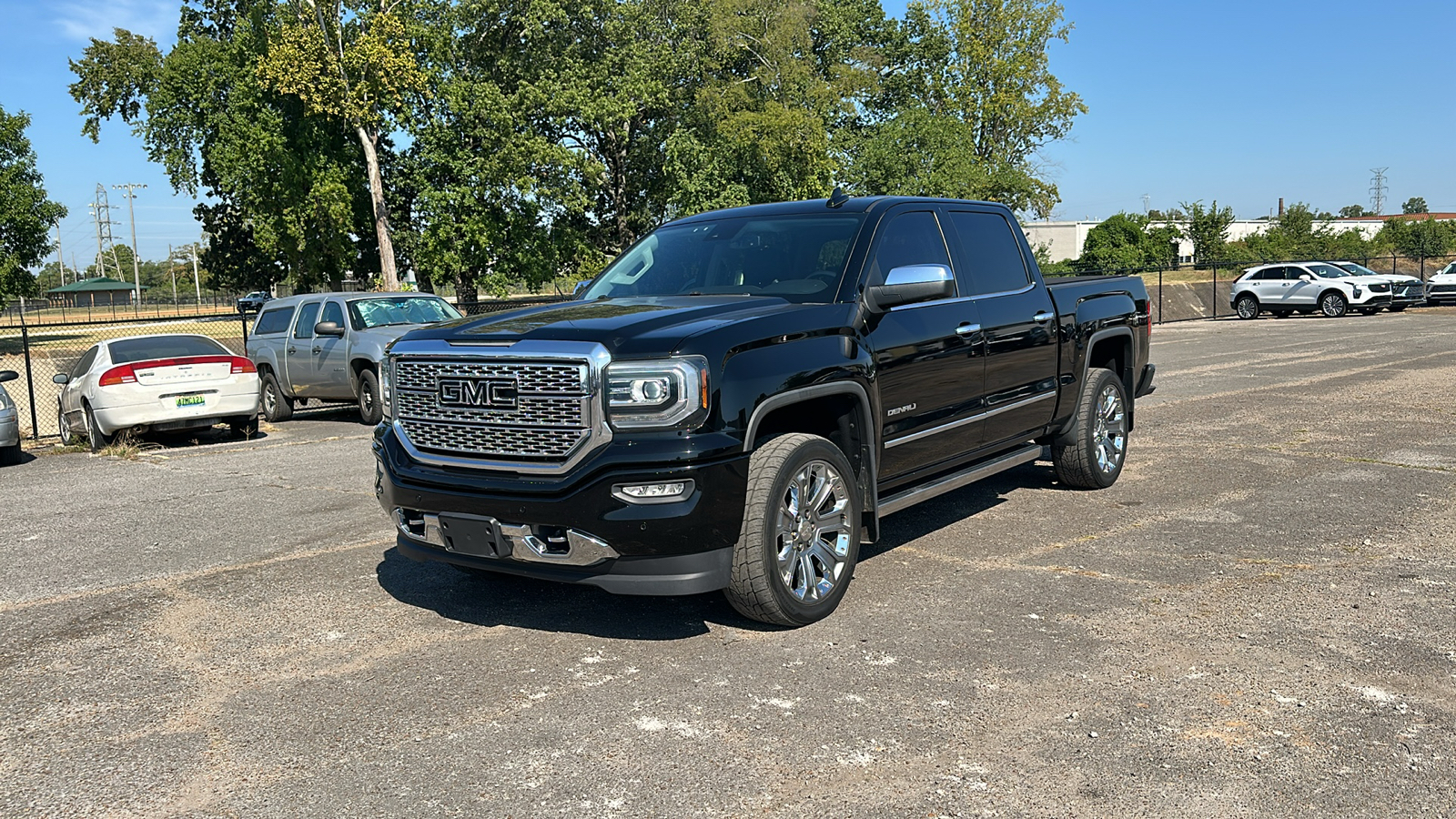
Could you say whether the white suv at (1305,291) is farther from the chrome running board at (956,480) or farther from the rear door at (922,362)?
the rear door at (922,362)

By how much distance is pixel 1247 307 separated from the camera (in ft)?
111

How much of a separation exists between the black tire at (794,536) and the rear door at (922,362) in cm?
48

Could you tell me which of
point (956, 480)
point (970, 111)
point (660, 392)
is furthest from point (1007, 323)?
point (970, 111)

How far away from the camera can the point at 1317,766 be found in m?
3.56

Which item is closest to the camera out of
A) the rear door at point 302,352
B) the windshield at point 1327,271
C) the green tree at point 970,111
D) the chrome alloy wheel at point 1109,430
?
the chrome alloy wheel at point 1109,430

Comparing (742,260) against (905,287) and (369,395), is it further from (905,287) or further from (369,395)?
(369,395)

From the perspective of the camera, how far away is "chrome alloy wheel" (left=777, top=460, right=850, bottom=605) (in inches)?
196

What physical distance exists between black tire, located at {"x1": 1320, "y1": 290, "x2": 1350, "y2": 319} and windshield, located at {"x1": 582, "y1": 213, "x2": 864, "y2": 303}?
1230 inches

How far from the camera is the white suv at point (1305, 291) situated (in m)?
A: 32.1

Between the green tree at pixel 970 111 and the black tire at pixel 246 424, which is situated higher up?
the green tree at pixel 970 111

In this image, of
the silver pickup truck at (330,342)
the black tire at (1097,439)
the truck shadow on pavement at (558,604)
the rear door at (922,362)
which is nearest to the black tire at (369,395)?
the silver pickup truck at (330,342)

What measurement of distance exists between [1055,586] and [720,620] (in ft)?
5.69

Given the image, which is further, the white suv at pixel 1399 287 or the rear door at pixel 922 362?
the white suv at pixel 1399 287

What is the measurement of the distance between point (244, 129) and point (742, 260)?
126ft
